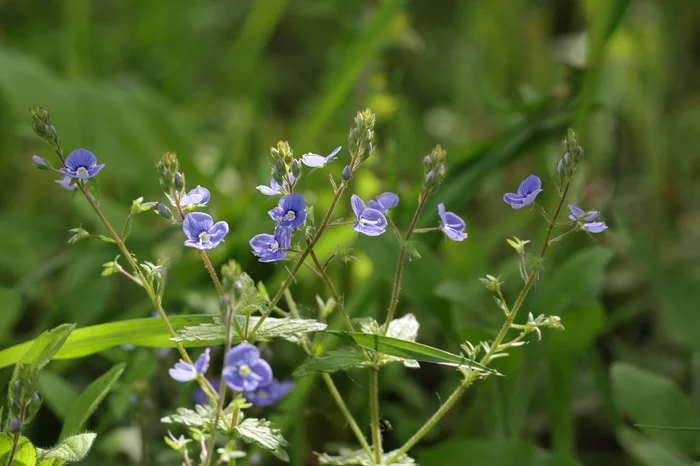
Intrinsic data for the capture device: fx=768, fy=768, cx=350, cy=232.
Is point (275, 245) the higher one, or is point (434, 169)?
point (434, 169)

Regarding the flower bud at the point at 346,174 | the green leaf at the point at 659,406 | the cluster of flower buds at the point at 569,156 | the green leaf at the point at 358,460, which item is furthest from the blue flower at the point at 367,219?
the green leaf at the point at 659,406

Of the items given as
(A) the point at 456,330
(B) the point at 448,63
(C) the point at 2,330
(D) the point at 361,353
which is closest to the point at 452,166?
(A) the point at 456,330

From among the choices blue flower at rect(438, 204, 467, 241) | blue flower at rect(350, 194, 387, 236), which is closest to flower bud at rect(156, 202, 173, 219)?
blue flower at rect(350, 194, 387, 236)

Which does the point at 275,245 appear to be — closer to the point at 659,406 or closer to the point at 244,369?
the point at 244,369

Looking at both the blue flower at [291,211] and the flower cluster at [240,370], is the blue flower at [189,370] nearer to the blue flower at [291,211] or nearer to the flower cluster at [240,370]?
the flower cluster at [240,370]

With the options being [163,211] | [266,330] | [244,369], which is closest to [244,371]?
[244,369]

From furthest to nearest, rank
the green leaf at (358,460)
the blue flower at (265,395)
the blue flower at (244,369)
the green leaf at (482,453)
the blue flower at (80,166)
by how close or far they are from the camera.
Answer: the green leaf at (482,453) → the blue flower at (265,395) → the green leaf at (358,460) → the blue flower at (80,166) → the blue flower at (244,369)

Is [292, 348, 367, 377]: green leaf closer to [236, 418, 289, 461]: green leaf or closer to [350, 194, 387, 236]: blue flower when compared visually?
[236, 418, 289, 461]: green leaf
